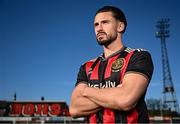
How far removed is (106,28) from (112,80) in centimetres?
60

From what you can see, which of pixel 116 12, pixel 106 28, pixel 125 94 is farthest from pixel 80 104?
pixel 116 12

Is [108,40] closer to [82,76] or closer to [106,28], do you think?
[106,28]

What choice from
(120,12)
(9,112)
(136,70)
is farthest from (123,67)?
(9,112)

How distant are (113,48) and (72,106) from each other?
0.80 m

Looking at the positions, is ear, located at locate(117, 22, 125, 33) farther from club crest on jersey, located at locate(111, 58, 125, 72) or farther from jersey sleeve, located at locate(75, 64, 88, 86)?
jersey sleeve, located at locate(75, 64, 88, 86)

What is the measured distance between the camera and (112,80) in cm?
295

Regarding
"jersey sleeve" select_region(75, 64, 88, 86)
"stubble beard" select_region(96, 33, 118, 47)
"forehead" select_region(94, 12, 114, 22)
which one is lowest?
"jersey sleeve" select_region(75, 64, 88, 86)

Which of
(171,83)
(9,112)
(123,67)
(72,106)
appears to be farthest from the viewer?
(9,112)

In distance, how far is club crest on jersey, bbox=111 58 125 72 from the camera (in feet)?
9.74

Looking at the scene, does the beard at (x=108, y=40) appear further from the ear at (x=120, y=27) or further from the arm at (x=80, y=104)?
the arm at (x=80, y=104)

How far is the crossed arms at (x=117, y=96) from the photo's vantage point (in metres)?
2.71

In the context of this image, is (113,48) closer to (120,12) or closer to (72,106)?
(120,12)

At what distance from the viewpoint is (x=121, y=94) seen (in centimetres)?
275

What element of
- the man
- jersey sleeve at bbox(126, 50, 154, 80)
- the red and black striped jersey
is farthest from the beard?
jersey sleeve at bbox(126, 50, 154, 80)
